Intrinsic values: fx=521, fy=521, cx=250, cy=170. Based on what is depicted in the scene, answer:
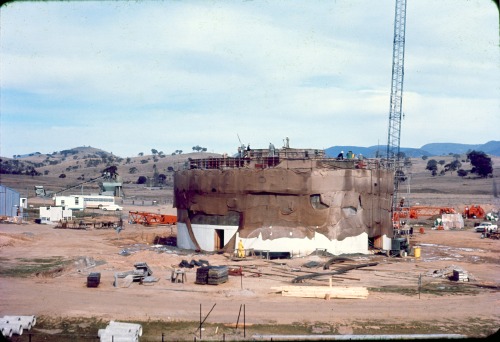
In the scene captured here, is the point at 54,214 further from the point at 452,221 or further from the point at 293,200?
the point at 452,221

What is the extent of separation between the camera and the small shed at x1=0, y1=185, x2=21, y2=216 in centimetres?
7306

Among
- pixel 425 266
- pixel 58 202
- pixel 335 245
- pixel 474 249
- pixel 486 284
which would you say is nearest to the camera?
pixel 486 284

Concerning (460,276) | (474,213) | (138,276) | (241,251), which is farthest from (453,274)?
(474,213)

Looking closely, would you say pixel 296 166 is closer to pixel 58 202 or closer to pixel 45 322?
pixel 45 322

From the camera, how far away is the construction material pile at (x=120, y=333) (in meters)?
17.9

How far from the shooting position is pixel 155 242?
182 feet

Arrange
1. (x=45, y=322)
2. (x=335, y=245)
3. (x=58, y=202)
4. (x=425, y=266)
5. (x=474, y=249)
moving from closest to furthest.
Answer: (x=45, y=322) → (x=425, y=266) → (x=335, y=245) → (x=474, y=249) → (x=58, y=202)

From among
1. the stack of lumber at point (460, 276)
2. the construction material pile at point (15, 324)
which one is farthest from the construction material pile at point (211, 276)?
the stack of lumber at point (460, 276)

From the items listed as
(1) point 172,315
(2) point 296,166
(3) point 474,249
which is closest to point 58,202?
(2) point 296,166

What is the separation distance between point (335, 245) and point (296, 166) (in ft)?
22.8

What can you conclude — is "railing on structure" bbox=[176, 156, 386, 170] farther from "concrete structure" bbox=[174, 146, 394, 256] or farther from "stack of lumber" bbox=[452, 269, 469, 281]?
"stack of lumber" bbox=[452, 269, 469, 281]

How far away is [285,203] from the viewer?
40.9 m

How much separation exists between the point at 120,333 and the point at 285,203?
2408cm

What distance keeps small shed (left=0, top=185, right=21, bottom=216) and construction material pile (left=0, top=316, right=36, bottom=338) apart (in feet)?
192
